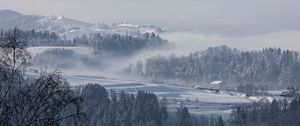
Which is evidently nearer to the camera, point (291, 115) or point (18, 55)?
point (18, 55)

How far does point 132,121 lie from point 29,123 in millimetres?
131530

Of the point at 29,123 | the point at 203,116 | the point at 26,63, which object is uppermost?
the point at 26,63

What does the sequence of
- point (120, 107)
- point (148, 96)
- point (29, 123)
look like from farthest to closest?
point (148, 96), point (120, 107), point (29, 123)

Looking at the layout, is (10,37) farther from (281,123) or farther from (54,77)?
(281,123)

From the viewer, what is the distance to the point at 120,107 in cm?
16500

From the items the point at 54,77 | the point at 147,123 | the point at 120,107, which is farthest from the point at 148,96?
the point at 54,77

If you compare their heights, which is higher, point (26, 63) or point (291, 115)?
point (26, 63)

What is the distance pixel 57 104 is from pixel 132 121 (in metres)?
131

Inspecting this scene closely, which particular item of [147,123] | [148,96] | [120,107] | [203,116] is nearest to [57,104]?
[147,123]

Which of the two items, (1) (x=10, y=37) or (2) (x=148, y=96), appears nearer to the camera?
(1) (x=10, y=37)

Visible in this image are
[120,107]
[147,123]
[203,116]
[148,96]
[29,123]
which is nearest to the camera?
[29,123]

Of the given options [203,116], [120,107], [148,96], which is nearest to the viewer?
[120,107]

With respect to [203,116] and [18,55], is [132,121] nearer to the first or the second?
[203,116]

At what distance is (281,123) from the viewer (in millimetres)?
158125
